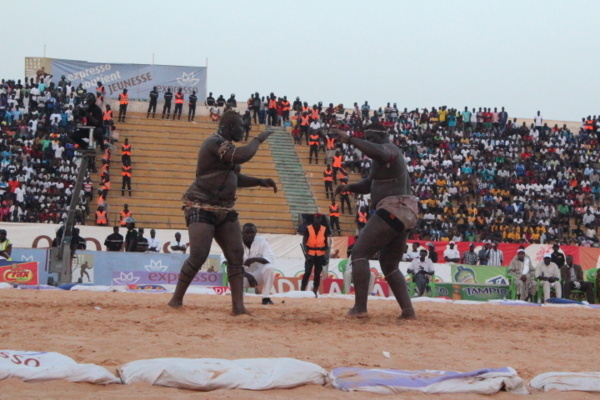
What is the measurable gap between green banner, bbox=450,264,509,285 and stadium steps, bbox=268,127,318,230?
36.5 feet

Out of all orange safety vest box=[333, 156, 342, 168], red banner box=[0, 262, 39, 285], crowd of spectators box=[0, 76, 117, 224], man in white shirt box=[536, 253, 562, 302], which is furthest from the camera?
orange safety vest box=[333, 156, 342, 168]

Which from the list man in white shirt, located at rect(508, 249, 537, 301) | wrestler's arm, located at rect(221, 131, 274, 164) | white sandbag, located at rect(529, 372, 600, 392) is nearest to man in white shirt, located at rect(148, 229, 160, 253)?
man in white shirt, located at rect(508, 249, 537, 301)

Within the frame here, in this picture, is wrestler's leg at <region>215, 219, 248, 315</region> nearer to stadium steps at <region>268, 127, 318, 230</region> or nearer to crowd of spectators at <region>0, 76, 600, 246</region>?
crowd of spectators at <region>0, 76, 600, 246</region>

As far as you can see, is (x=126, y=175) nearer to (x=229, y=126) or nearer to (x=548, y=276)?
(x=548, y=276)

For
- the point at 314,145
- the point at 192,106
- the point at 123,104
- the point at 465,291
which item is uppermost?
the point at 192,106

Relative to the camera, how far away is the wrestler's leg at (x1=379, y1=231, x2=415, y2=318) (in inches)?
426

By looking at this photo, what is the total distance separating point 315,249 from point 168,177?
55.1ft

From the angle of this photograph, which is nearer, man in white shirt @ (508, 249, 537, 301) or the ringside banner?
man in white shirt @ (508, 249, 537, 301)

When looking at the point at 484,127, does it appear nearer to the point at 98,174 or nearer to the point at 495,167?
the point at 495,167

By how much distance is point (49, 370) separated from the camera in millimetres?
6184

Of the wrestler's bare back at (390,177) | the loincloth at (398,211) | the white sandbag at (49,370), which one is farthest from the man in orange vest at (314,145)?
the white sandbag at (49,370)

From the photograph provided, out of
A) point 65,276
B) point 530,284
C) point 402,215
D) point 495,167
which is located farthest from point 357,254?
point 495,167

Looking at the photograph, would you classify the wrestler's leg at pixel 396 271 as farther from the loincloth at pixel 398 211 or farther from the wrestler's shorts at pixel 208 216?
the wrestler's shorts at pixel 208 216

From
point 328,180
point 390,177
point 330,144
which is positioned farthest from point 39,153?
point 390,177
